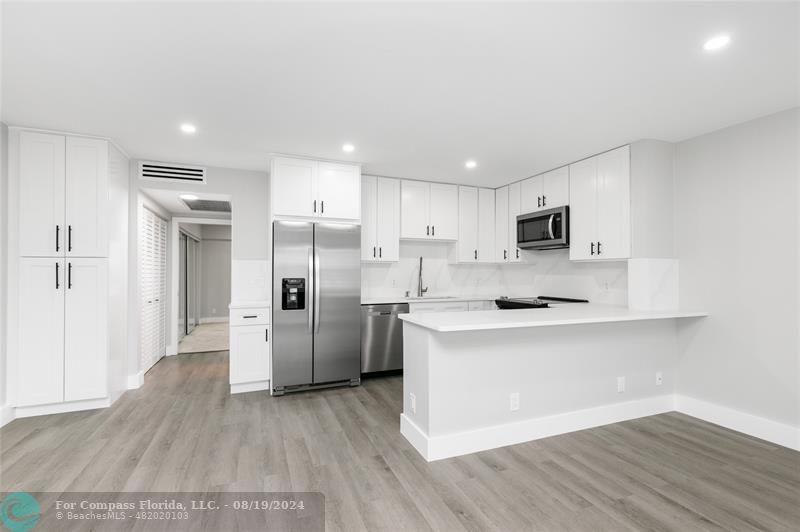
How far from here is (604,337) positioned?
307 centimetres

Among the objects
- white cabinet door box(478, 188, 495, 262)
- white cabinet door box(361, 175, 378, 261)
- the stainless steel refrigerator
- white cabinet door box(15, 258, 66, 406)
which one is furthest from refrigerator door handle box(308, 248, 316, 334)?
white cabinet door box(478, 188, 495, 262)

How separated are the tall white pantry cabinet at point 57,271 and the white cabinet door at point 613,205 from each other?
4.76m

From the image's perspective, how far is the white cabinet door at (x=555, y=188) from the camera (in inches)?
161

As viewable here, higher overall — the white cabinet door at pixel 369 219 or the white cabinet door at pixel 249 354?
the white cabinet door at pixel 369 219

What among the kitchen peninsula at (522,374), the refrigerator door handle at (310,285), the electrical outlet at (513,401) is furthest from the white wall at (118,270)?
the electrical outlet at (513,401)

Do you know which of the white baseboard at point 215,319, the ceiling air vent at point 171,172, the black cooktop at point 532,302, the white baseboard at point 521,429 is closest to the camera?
the white baseboard at point 521,429

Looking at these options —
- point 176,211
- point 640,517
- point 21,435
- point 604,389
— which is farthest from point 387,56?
point 176,211

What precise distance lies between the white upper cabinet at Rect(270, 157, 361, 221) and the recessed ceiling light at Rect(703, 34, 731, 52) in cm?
301

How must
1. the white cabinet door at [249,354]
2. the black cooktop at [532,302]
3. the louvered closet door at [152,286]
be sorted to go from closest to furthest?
the white cabinet door at [249,354] < the black cooktop at [532,302] < the louvered closet door at [152,286]

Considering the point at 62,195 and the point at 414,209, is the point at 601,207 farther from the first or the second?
the point at 62,195

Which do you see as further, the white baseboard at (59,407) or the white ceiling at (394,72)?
the white baseboard at (59,407)

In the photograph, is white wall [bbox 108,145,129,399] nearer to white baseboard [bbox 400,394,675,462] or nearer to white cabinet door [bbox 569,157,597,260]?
white baseboard [bbox 400,394,675,462]

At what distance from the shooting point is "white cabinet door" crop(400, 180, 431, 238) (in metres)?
4.75

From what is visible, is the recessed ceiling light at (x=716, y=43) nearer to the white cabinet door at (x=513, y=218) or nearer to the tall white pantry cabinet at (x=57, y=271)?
the white cabinet door at (x=513, y=218)
